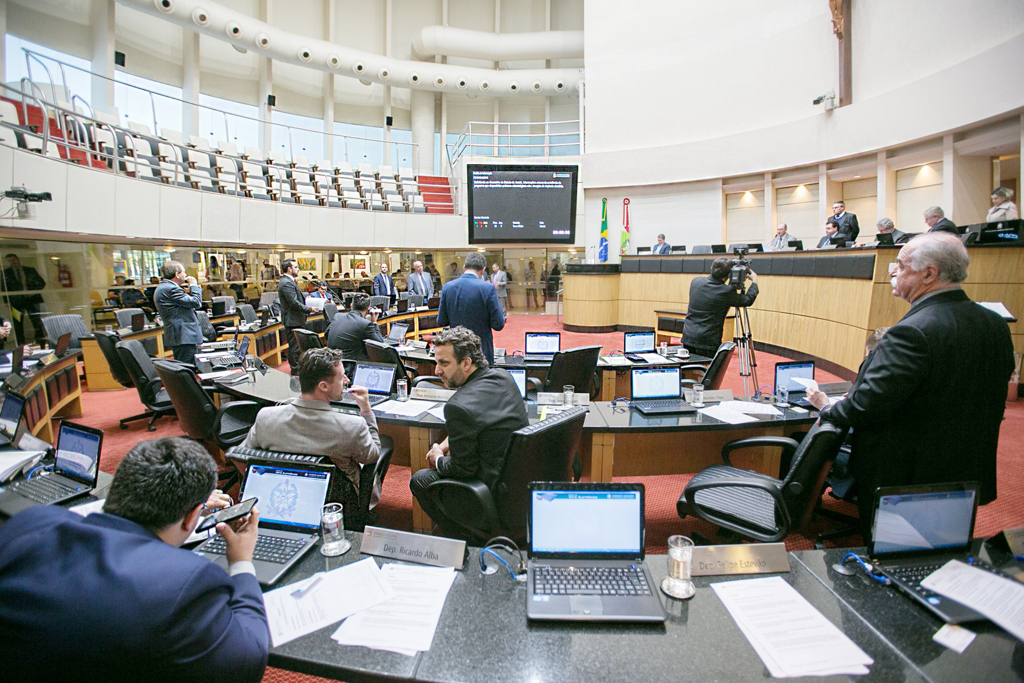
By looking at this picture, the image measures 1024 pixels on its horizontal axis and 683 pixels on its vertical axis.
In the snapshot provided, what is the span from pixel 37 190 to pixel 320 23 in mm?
13240

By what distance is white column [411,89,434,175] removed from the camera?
17047mm

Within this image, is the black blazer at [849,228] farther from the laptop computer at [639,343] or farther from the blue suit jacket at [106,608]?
the blue suit jacket at [106,608]

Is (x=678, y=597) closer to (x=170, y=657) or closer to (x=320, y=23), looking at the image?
(x=170, y=657)

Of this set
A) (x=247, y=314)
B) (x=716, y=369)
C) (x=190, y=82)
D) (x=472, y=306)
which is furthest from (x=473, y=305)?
(x=190, y=82)

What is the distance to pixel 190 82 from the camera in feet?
44.7

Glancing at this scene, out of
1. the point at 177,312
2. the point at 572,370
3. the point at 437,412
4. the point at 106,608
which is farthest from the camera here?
the point at 177,312

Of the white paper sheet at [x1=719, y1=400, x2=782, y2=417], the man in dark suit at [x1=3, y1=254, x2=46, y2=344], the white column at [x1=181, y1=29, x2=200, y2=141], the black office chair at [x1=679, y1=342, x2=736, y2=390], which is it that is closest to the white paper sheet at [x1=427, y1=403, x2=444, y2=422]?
the white paper sheet at [x1=719, y1=400, x2=782, y2=417]

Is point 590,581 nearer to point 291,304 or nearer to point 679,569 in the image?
point 679,569

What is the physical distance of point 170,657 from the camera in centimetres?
→ 96

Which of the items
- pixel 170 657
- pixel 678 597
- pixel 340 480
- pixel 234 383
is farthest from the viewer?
pixel 234 383

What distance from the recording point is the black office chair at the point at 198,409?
11.6ft

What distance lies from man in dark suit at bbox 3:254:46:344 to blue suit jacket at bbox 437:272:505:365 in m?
6.46

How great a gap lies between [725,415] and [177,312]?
544 centimetres

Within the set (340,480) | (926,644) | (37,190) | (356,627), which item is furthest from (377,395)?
(37,190)
